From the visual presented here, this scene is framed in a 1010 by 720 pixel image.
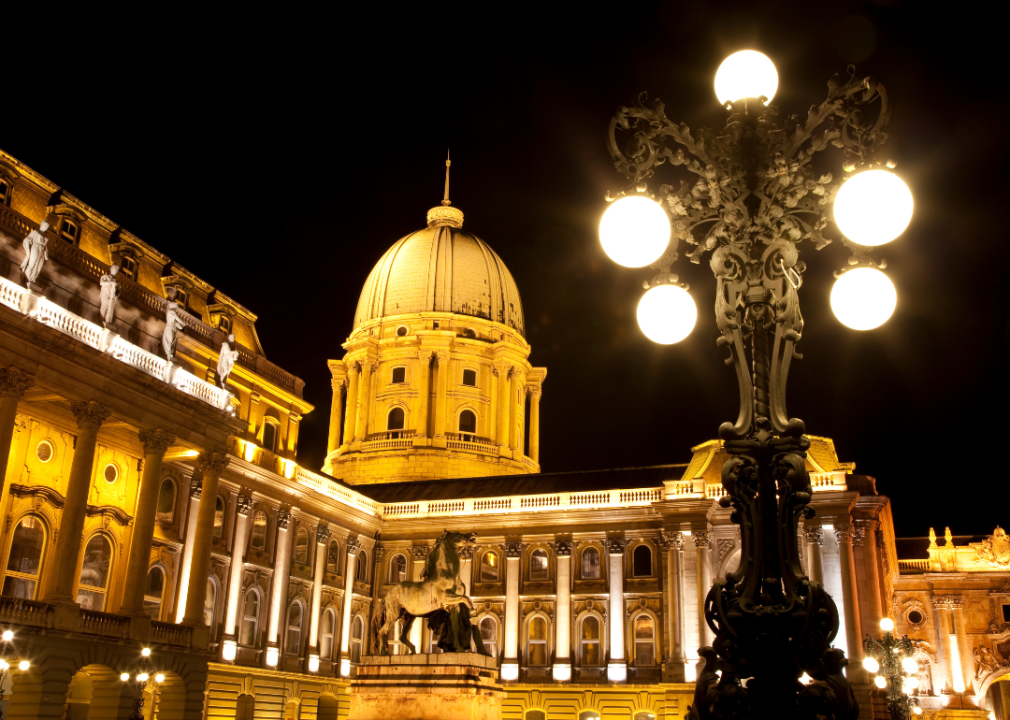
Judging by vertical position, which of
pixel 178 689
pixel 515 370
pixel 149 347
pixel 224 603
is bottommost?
pixel 178 689

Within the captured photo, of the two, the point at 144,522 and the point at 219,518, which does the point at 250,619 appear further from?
the point at 144,522

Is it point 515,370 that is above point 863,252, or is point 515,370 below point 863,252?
above

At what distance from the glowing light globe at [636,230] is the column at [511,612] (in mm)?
52075

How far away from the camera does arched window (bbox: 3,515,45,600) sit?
37125mm

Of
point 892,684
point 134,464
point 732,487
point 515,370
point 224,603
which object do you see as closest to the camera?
point 732,487

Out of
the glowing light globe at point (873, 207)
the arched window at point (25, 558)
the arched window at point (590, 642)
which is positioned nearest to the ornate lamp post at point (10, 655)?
the arched window at point (25, 558)

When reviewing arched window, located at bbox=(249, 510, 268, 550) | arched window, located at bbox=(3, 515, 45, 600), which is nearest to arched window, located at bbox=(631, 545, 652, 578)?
arched window, located at bbox=(249, 510, 268, 550)

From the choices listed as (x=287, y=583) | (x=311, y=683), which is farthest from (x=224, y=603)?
(x=311, y=683)

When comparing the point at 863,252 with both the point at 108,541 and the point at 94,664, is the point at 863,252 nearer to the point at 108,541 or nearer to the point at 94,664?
the point at 94,664

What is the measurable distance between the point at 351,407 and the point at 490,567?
899 inches

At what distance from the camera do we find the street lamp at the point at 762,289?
9.27m

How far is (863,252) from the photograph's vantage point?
37.1 feet

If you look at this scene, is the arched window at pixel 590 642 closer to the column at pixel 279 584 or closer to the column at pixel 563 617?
the column at pixel 563 617

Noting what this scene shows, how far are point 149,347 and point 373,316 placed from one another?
133 feet
